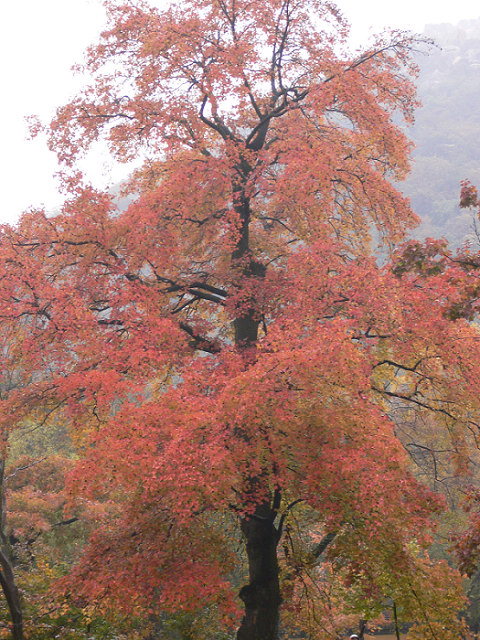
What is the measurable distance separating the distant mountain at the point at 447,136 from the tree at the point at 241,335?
250ft

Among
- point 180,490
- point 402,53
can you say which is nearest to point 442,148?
point 402,53

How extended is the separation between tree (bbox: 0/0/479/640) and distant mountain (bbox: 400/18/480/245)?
76112mm

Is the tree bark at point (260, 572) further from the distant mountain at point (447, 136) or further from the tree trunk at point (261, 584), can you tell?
the distant mountain at point (447, 136)

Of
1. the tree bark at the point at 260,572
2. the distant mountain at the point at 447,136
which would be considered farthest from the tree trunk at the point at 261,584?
the distant mountain at the point at 447,136

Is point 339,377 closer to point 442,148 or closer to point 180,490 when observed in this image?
point 180,490

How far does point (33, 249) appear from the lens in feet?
36.6

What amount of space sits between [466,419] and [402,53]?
7.79 metres

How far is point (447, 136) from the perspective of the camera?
125 meters

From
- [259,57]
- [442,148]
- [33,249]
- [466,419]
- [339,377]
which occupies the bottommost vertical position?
[339,377]

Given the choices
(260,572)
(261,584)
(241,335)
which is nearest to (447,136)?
(241,335)

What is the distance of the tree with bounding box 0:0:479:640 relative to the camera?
307 inches

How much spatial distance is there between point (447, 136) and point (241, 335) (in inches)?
5082

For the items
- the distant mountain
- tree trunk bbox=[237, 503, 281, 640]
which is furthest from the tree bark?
the distant mountain

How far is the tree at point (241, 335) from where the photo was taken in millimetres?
7785
